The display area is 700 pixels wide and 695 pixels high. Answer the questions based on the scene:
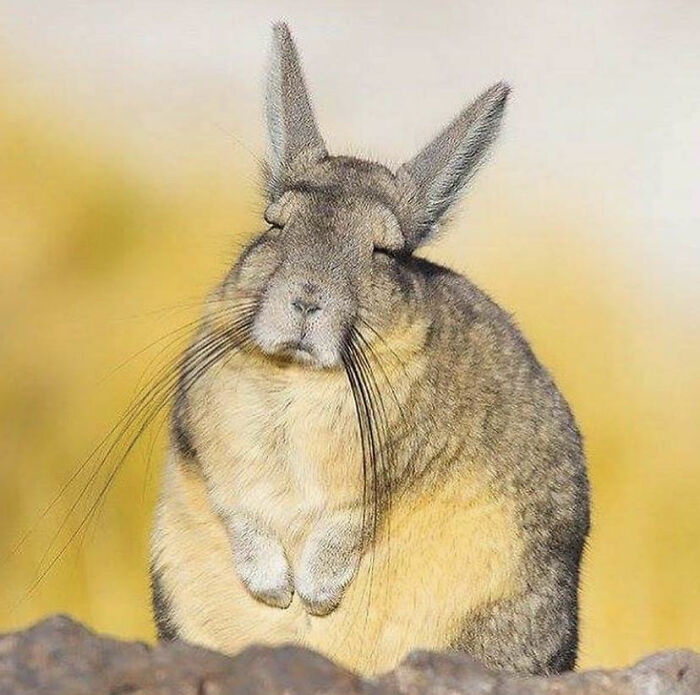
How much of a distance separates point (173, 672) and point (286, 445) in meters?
1.88

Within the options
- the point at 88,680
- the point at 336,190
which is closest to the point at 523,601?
the point at 336,190

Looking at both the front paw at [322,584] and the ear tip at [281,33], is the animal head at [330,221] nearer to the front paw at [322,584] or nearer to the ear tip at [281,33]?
the ear tip at [281,33]

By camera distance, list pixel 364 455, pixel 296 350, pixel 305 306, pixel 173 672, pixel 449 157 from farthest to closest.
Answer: pixel 449 157, pixel 364 455, pixel 296 350, pixel 305 306, pixel 173 672

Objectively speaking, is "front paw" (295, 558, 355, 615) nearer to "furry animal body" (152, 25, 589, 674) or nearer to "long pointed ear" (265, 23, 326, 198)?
"furry animal body" (152, 25, 589, 674)

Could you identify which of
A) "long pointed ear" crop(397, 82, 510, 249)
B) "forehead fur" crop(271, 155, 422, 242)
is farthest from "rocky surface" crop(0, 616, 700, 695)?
"long pointed ear" crop(397, 82, 510, 249)

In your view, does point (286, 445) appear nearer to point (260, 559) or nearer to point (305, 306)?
point (260, 559)

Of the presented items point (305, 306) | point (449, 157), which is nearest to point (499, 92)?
point (449, 157)

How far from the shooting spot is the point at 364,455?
491 centimetres

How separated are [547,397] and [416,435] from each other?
534 mm

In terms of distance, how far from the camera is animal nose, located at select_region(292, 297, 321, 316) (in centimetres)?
464

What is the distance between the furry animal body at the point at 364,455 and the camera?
4.92 metres

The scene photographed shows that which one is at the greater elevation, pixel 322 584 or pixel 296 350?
pixel 296 350

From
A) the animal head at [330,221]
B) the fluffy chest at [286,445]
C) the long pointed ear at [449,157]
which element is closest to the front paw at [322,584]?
the fluffy chest at [286,445]

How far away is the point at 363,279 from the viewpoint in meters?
4.81
